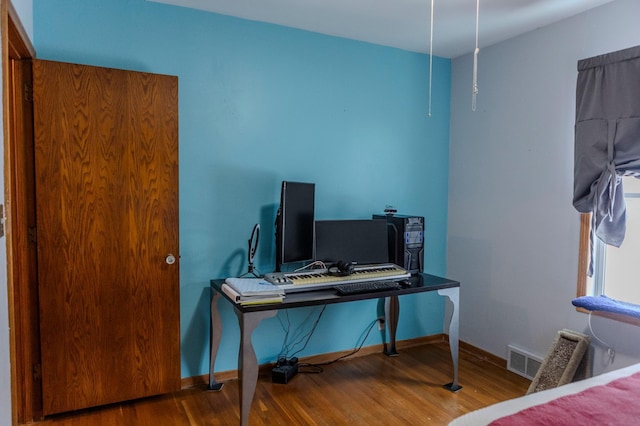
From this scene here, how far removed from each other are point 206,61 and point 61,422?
2367 mm

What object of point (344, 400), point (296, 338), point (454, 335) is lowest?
point (344, 400)

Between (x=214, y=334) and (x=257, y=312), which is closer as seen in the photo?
(x=257, y=312)

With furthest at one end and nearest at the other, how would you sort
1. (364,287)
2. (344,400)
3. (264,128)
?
(264,128) → (344,400) → (364,287)

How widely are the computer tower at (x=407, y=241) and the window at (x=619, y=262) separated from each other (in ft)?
3.47

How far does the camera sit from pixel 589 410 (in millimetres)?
1416

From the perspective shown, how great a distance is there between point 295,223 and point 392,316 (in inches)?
51.0

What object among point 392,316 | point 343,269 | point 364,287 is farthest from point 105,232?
point 392,316

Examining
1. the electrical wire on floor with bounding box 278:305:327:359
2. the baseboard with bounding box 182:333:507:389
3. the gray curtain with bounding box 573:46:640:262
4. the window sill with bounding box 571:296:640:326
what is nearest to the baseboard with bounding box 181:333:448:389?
the baseboard with bounding box 182:333:507:389


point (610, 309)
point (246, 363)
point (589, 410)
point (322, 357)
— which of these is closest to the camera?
point (589, 410)

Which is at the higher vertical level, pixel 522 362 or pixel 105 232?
pixel 105 232

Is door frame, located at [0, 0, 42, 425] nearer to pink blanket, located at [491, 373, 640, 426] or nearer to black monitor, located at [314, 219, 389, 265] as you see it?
black monitor, located at [314, 219, 389, 265]

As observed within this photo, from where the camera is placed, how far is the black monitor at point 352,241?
115 inches

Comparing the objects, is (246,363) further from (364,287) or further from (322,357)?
(322,357)

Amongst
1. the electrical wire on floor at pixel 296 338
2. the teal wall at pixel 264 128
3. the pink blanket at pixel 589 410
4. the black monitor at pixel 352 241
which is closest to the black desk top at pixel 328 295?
the black monitor at pixel 352 241
